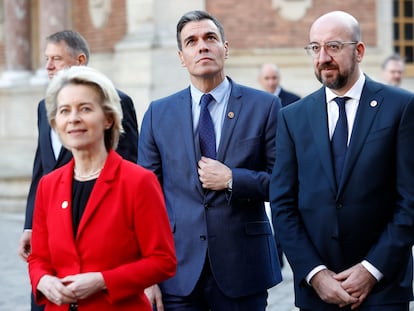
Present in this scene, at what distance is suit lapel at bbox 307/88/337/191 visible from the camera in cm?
461

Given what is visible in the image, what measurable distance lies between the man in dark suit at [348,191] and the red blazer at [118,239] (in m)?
0.82

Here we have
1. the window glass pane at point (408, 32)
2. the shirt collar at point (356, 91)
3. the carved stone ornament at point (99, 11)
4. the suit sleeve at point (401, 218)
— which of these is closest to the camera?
the suit sleeve at point (401, 218)

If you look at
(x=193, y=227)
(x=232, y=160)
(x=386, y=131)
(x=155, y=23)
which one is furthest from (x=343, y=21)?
(x=155, y=23)

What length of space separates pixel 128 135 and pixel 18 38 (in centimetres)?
1263

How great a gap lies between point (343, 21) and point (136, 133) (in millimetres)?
1741

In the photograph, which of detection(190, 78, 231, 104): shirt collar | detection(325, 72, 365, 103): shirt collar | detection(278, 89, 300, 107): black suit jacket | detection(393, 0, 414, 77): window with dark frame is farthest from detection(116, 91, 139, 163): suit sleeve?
detection(393, 0, 414, 77): window with dark frame

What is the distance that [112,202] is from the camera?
403 cm

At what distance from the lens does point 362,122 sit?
4633 mm

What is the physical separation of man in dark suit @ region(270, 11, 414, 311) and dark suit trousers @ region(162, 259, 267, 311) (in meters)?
0.43

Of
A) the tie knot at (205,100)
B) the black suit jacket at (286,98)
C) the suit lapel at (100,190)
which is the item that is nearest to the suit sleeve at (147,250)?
the suit lapel at (100,190)

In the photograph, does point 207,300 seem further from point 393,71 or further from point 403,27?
point 403,27

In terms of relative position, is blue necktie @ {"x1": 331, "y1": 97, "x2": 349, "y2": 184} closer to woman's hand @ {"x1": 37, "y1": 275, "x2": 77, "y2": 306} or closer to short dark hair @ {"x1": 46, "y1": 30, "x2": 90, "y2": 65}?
woman's hand @ {"x1": 37, "y1": 275, "x2": 77, "y2": 306}

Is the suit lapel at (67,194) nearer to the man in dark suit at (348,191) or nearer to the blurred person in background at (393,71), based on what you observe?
the man in dark suit at (348,191)

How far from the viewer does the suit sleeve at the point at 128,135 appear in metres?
5.90
